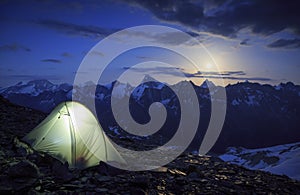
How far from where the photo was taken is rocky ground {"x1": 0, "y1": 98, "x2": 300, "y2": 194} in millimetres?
7590

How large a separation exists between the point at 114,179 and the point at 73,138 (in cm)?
276

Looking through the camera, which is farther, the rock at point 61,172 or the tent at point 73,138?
the tent at point 73,138

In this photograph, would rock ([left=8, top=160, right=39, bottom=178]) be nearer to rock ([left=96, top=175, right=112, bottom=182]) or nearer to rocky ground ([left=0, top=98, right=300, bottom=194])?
rocky ground ([left=0, top=98, right=300, bottom=194])

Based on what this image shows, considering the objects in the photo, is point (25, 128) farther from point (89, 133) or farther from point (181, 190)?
point (181, 190)

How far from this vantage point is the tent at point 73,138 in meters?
9.91

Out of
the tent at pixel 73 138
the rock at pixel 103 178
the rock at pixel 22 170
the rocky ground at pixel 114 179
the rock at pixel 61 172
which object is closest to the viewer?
the rock at pixel 22 170

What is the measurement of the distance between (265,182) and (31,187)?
10489 millimetres

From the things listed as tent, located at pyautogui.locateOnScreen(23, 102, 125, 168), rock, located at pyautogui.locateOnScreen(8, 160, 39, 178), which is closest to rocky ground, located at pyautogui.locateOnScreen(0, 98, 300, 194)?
rock, located at pyautogui.locateOnScreen(8, 160, 39, 178)

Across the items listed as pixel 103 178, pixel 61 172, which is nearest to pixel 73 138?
pixel 61 172

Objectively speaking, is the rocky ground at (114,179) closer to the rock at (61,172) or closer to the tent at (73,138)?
the rock at (61,172)

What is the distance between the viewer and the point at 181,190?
8.99m

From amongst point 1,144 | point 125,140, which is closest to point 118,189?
point 1,144

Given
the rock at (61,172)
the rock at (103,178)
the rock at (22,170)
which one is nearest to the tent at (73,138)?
the rock at (61,172)

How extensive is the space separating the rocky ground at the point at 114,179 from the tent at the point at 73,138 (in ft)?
1.34
